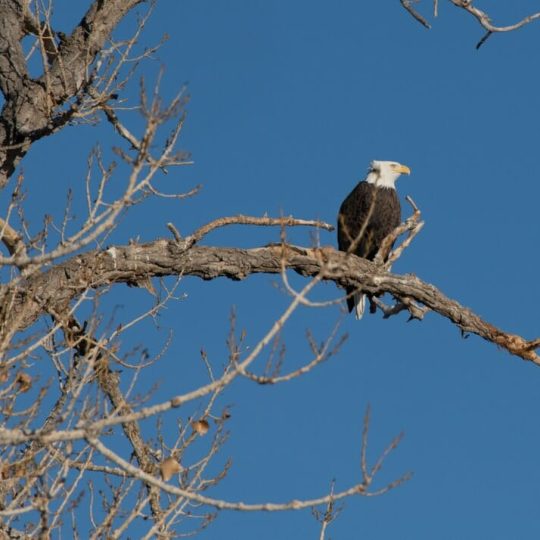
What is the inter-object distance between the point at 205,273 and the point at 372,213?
2.91 meters

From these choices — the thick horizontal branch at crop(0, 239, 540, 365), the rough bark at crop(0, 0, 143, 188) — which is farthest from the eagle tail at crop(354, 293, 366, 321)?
the rough bark at crop(0, 0, 143, 188)

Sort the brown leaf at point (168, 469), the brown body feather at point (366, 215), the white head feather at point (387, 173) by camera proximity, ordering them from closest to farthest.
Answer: the brown leaf at point (168, 469) < the brown body feather at point (366, 215) < the white head feather at point (387, 173)

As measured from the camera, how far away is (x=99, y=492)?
5.52 meters

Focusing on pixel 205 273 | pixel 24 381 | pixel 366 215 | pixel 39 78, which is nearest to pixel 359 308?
pixel 366 215

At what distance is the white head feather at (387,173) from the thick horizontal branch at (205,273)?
8.52ft

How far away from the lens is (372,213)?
29.6 feet

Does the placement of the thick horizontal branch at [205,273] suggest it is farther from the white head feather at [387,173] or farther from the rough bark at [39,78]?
the white head feather at [387,173]

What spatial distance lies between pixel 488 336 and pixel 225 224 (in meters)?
1.93

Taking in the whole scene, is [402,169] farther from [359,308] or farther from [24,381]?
[24,381]

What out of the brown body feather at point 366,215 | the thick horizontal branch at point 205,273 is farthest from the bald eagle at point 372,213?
the thick horizontal branch at point 205,273

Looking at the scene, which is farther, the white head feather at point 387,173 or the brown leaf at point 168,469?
the white head feather at point 387,173

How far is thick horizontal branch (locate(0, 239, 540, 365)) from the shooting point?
598 cm

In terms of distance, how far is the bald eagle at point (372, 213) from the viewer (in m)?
9.11

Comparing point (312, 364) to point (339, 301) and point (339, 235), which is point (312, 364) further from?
point (339, 235)
